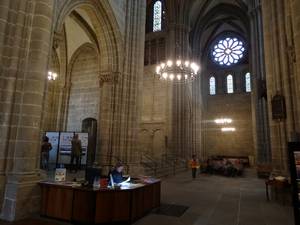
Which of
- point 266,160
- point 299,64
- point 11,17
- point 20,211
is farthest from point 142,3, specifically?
point 266,160

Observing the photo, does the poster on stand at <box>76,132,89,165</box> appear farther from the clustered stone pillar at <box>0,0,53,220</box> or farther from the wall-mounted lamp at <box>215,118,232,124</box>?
the wall-mounted lamp at <box>215,118,232,124</box>

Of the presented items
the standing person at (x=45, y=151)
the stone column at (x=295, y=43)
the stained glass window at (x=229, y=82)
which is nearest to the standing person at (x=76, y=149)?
the standing person at (x=45, y=151)

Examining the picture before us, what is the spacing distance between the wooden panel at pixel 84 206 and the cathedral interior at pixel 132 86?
48.9 inches

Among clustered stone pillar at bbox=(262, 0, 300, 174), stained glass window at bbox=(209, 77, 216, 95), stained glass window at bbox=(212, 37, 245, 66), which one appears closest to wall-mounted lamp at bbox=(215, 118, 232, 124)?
stained glass window at bbox=(209, 77, 216, 95)

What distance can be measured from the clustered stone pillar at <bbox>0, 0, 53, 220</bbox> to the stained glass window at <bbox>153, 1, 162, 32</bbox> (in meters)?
18.3

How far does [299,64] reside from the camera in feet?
17.8

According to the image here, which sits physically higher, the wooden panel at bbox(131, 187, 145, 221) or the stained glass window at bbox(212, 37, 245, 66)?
the stained glass window at bbox(212, 37, 245, 66)

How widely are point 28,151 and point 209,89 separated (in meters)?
27.8

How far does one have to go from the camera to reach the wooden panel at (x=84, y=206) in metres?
4.98

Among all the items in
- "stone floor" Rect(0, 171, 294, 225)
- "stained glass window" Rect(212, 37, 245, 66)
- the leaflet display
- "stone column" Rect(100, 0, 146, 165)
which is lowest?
"stone floor" Rect(0, 171, 294, 225)

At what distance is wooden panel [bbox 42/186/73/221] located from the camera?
5.32 m

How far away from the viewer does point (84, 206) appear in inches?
199

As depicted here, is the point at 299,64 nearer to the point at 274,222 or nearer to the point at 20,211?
the point at 274,222

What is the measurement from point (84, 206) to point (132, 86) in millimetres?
6805
